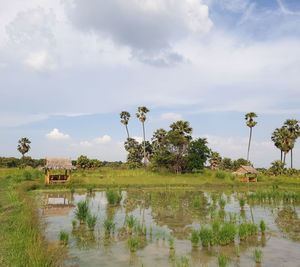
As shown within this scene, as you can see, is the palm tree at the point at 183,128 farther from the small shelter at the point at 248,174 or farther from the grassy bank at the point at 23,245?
the grassy bank at the point at 23,245

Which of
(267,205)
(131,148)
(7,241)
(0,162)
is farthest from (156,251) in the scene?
(131,148)

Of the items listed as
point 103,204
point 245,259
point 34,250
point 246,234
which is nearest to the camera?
Answer: point 34,250

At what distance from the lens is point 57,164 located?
2994cm

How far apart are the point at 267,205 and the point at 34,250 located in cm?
1524

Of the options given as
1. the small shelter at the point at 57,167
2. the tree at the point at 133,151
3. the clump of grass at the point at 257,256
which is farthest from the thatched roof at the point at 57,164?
the tree at the point at 133,151

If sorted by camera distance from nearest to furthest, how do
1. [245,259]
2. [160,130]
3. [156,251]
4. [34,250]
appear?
[34,250] < [245,259] < [156,251] < [160,130]

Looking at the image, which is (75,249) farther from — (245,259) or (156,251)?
(245,259)

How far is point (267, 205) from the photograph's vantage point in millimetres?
19766

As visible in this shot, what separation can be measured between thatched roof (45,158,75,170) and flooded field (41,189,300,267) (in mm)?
11535

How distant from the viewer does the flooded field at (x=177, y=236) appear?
29.1ft

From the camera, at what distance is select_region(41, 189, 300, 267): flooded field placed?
8867mm

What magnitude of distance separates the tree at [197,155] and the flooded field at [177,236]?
78.8 feet

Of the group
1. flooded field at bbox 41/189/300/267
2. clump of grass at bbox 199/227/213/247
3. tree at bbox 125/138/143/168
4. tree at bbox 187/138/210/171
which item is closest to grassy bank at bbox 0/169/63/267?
flooded field at bbox 41/189/300/267

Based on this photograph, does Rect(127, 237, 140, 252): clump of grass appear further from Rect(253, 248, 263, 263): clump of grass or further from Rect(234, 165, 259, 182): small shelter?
Rect(234, 165, 259, 182): small shelter
